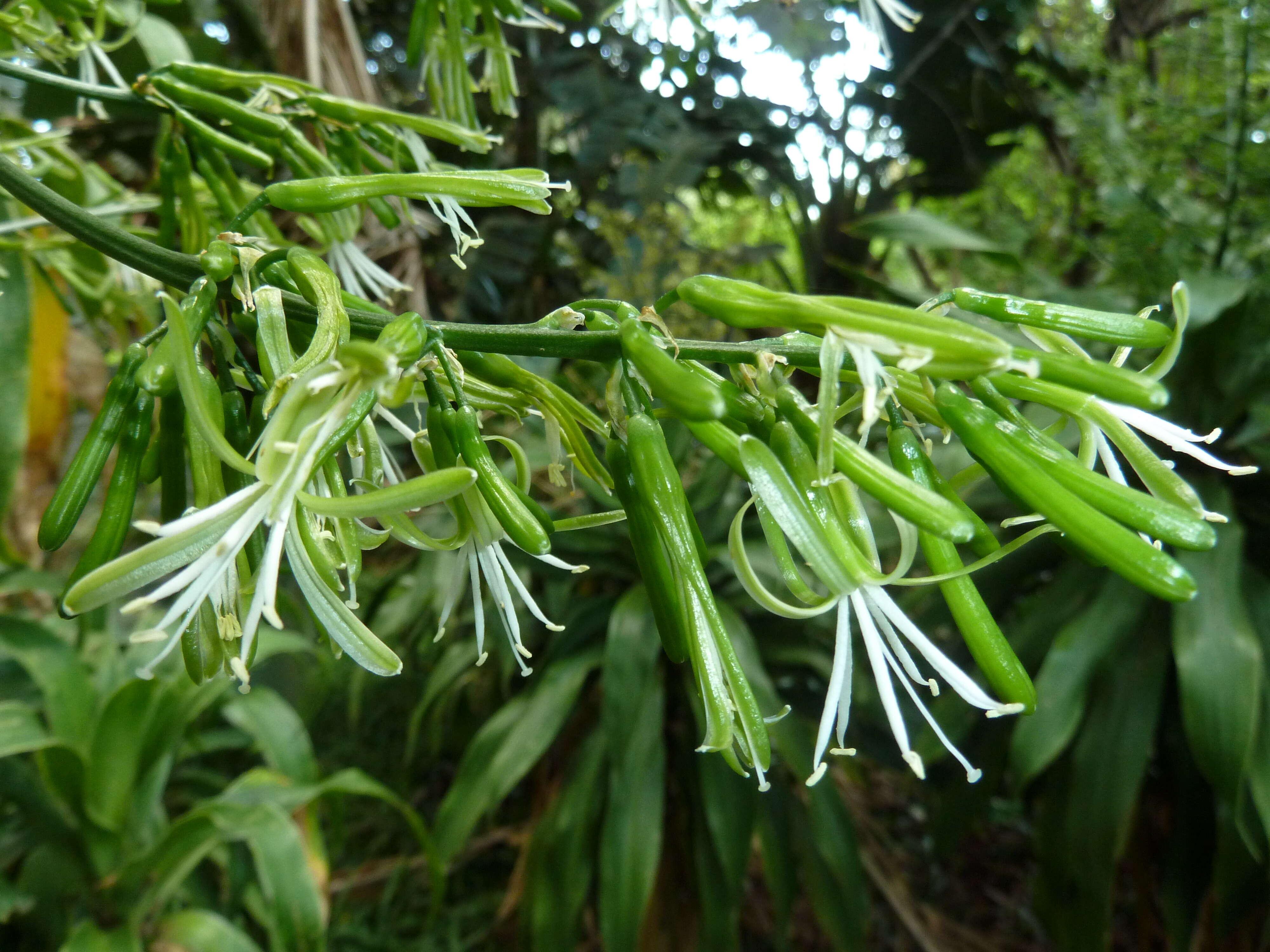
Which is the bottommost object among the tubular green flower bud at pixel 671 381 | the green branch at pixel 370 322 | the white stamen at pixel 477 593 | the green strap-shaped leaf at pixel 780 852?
the green strap-shaped leaf at pixel 780 852

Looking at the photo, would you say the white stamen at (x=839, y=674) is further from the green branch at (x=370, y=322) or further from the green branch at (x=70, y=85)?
the green branch at (x=70, y=85)

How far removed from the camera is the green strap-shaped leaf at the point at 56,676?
2.82 feet

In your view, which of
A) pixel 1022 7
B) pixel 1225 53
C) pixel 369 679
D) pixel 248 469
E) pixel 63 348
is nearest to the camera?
pixel 248 469

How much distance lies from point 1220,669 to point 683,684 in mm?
612

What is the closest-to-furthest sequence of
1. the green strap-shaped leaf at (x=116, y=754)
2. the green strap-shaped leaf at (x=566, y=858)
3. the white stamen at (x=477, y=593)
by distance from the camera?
1. the white stamen at (x=477, y=593)
2. the green strap-shaped leaf at (x=116, y=754)
3. the green strap-shaped leaf at (x=566, y=858)

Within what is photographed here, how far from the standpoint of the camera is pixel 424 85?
53 cm

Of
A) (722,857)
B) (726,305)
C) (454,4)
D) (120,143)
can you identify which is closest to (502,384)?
(726,305)

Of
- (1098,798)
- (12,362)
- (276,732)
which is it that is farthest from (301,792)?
(1098,798)

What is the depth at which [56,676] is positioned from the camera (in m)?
0.87

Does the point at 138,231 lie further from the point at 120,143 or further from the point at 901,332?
the point at 120,143

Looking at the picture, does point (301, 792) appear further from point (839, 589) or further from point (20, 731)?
point (839, 589)

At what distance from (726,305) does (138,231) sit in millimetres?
440

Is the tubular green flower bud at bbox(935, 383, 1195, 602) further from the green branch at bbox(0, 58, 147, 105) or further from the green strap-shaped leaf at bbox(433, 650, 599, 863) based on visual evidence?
the green strap-shaped leaf at bbox(433, 650, 599, 863)

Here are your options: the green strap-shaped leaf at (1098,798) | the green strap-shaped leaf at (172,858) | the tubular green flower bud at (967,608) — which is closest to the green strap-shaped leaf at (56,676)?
the green strap-shaped leaf at (172,858)
